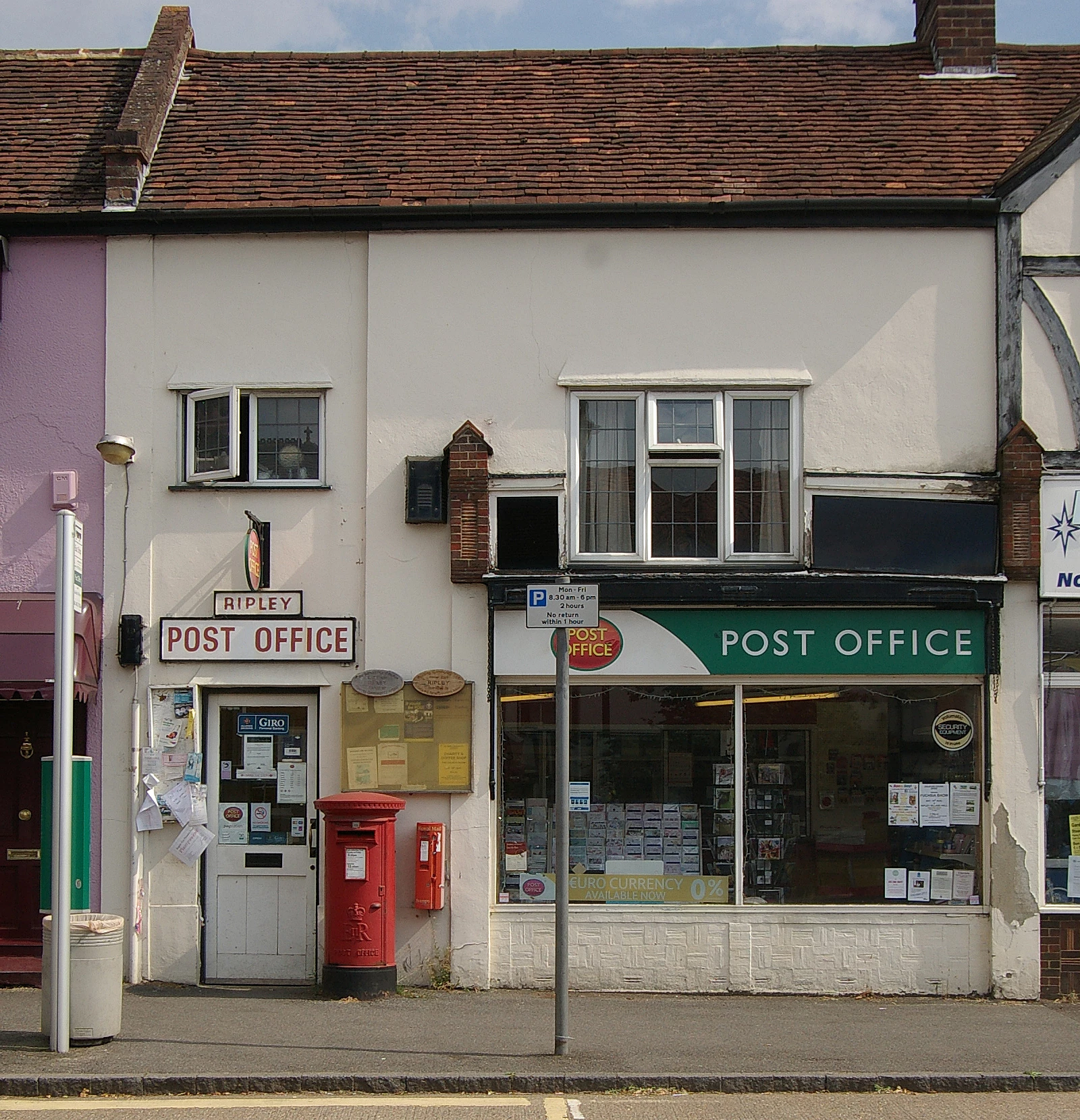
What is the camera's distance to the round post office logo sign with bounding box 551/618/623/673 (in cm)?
1066

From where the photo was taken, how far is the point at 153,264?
11.1 meters

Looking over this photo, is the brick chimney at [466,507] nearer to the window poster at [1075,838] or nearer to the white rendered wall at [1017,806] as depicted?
the white rendered wall at [1017,806]

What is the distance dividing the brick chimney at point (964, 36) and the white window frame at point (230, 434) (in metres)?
7.81

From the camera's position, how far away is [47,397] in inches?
435

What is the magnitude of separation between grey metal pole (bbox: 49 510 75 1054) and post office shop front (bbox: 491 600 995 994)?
358cm

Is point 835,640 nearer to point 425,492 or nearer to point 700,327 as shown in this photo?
point 700,327

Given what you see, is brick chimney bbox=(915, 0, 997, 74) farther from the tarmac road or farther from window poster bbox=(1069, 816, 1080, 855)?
the tarmac road

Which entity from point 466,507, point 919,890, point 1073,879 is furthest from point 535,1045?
point 1073,879

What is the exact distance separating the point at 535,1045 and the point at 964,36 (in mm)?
10505

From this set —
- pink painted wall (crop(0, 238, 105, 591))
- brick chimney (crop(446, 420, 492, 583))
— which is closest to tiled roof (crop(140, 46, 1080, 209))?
pink painted wall (crop(0, 238, 105, 591))

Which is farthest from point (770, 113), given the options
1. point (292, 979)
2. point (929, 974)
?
point (292, 979)

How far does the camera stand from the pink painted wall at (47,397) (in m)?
10.9

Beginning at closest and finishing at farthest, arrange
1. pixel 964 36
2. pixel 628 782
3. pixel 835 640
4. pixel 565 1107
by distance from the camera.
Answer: pixel 565 1107 < pixel 835 640 < pixel 628 782 < pixel 964 36

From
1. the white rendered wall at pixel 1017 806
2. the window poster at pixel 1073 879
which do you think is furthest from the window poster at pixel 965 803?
the window poster at pixel 1073 879
